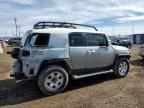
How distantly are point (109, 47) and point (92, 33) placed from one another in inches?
35.9

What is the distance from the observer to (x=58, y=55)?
25.3 ft

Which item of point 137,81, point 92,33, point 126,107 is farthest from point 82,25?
point 126,107

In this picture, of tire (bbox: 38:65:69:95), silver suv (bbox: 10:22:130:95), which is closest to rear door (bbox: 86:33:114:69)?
silver suv (bbox: 10:22:130:95)

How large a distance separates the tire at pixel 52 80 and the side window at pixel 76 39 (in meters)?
0.94

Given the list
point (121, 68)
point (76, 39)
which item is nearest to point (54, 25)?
point (76, 39)

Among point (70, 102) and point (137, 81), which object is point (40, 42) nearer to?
point (70, 102)

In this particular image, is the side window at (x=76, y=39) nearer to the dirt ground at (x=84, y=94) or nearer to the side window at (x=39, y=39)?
the side window at (x=39, y=39)

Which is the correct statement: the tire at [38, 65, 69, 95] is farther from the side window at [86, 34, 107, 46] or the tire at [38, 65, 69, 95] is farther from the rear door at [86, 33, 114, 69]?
the side window at [86, 34, 107, 46]

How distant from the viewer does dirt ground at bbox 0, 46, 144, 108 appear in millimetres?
6645

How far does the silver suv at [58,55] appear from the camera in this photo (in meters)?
7.46

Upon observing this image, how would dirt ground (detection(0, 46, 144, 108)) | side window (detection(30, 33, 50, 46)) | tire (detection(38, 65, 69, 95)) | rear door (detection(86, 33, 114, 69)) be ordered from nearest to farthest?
1. dirt ground (detection(0, 46, 144, 108))
2. tire (detection(38, 65, 69, 95))
3. side window (detection(30, 33, 50, 46))
4. rear door (detection(86, 33, 114, 69))

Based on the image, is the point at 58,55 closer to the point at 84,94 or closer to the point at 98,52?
the point at 84,94

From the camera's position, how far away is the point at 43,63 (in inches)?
295

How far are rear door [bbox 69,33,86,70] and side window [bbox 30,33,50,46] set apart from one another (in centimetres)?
83
